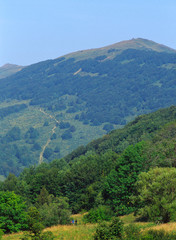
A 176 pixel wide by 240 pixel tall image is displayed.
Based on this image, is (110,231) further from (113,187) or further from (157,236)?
(113,187)

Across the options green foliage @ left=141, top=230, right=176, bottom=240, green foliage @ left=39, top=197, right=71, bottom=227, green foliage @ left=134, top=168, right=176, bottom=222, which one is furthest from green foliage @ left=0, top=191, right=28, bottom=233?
green foliage @ left=141, top=230, right=176, bottom=240

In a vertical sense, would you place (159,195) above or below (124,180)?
above

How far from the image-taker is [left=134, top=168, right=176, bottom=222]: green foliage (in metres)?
39.6

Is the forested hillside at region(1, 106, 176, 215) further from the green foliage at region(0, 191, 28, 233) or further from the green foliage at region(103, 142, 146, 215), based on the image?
the green foliage at region(0, 191, 28, 233)

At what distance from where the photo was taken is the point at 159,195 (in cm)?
4159

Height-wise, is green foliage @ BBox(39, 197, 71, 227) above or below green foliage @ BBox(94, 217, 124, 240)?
below

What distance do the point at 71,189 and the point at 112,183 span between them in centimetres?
2365

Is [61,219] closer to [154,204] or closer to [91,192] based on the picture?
[154,204]

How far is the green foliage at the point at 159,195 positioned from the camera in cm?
3964

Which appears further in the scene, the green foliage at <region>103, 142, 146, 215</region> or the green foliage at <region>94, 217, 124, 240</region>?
the green foliage at <region>103, 142, 146, 215</region>

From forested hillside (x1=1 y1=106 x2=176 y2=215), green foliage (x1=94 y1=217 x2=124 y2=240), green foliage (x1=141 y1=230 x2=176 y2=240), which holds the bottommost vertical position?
forested hillside (x1=1 y1=106 x2=176 y2=215)

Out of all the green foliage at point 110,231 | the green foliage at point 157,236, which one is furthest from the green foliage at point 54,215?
the green foliage at point 157,236

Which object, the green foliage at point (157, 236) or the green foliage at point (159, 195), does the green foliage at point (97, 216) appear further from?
the green foliage at point (157, 236)

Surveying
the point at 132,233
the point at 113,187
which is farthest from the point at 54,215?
the point at 132,233
